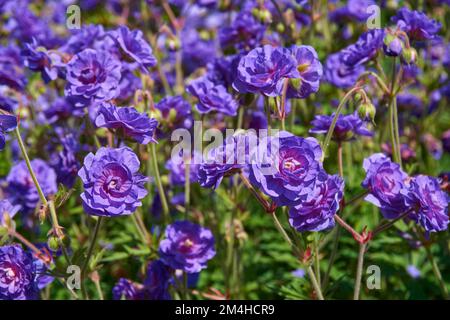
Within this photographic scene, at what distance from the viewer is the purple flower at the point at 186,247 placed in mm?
2145

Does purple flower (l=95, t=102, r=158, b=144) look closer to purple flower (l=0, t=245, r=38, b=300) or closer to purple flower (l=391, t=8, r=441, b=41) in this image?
purple flower (l=0, t=245, r=38, b=300)

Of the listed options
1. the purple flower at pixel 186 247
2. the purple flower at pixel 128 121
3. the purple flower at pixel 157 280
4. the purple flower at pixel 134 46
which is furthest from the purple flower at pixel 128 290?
the purple flower at pixel 134 46

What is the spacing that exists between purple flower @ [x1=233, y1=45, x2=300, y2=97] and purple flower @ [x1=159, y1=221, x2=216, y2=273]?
0.60 m

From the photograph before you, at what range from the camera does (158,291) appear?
2244mm

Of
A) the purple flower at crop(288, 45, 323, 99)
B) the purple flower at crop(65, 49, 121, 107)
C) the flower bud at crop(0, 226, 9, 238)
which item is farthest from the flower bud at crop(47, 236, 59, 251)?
the purple flower at crop(288, 45, 323, 99)

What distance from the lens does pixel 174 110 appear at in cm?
225

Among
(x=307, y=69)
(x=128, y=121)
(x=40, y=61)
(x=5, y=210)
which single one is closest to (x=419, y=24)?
(x=307, y=69)

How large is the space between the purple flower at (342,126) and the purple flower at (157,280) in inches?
26.9

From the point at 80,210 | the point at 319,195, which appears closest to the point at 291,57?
the point at 319,195

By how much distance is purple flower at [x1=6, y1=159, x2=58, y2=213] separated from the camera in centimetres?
252

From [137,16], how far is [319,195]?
231cm

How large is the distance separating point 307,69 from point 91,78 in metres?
0.67

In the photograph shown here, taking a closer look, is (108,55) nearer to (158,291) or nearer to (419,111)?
(158,291)

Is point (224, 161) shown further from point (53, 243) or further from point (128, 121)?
point (53, 243)
